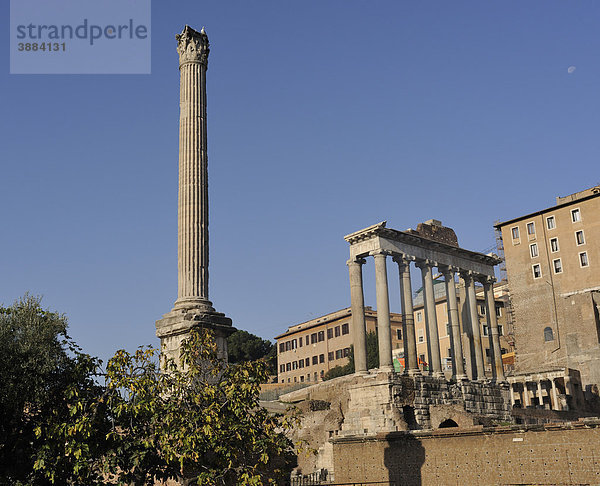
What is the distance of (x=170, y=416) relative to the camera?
46.9 ft

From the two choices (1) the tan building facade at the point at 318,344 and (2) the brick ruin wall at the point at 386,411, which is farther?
(1) the tan building facade at the point at 318,344

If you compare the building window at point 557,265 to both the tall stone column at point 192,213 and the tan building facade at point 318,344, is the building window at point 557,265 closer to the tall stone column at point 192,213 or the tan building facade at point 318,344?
the tan building facade at point 318,344

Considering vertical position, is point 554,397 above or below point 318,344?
below

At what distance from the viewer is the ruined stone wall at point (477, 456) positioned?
2489cm

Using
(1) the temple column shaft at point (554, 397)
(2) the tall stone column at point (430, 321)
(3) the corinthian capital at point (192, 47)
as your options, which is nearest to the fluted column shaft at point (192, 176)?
(3) the corinthian capital at point (192, 47)

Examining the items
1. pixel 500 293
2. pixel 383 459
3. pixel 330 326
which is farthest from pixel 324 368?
pixel 383 459

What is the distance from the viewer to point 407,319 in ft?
138

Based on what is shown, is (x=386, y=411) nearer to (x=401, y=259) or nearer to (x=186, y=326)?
(x=401, y=259)

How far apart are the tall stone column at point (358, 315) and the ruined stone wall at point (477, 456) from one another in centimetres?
942

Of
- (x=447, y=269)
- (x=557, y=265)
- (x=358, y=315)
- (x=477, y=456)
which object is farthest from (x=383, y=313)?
(x=557, y=265)

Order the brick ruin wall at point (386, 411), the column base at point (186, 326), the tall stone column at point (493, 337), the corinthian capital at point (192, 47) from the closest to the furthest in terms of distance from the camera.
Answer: the column base at point (186, 326) → the corinthian capital at point (192, 47) → the brick ruin wall at point (386, 411) → the tall stone column at point (493, 337)

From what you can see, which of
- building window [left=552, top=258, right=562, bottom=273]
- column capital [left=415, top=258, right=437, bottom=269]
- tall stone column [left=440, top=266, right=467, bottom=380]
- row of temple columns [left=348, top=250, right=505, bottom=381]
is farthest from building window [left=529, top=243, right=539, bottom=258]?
column capital [left=415, top=258, right=437, bottom=269]

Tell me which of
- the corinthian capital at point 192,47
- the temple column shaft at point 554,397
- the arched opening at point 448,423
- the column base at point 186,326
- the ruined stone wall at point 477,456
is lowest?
the ruined stone wall at point 477,456

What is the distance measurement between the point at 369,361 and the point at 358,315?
1102 inches
